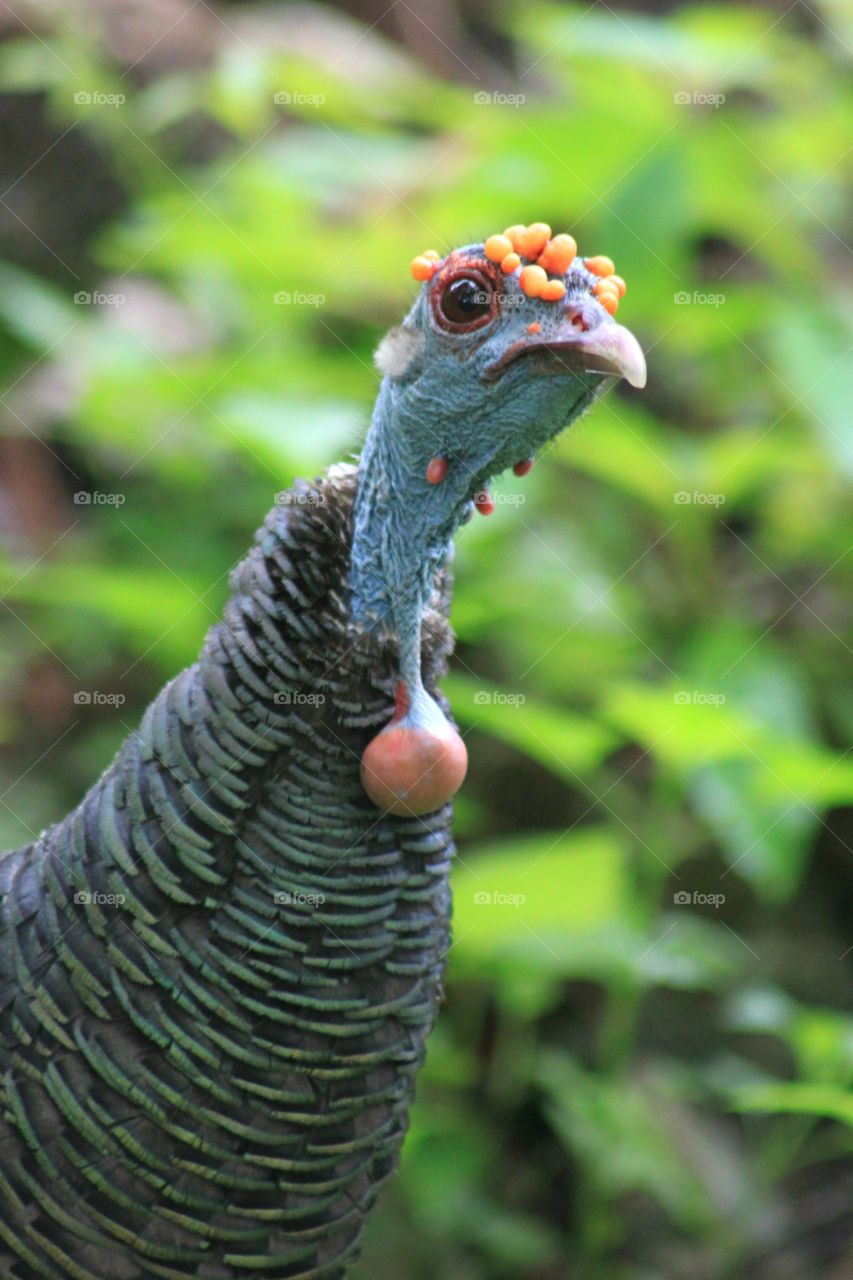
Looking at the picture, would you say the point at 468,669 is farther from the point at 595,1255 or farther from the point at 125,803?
the point at 125,803

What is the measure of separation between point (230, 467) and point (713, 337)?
5.15ft

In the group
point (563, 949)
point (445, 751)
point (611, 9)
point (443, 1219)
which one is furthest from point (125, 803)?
point (611, 9)

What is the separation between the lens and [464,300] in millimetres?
1481

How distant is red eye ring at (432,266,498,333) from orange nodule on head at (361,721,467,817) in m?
0.50
